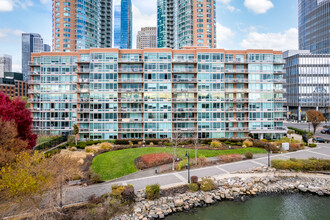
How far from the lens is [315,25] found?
392 feet

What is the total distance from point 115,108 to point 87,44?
6050 cm

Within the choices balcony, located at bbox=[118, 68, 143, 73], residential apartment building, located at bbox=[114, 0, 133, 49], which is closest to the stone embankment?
balcony, located at bbox=[118, 68, 143, 73]

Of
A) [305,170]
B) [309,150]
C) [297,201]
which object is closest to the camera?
[297,201]

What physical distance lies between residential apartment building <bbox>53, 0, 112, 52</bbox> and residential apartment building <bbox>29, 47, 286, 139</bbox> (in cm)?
4752

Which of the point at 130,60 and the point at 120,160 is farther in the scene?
the point at 130,60

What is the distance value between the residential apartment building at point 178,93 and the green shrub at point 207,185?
24.6m

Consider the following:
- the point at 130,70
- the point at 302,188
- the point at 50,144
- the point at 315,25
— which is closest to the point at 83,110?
the point at 50,144

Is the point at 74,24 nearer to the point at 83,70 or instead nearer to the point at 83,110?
the point at 83,70

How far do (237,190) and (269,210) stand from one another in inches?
154

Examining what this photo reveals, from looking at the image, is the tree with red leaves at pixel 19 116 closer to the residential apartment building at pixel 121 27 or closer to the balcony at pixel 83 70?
the balcony at pixel 83 70

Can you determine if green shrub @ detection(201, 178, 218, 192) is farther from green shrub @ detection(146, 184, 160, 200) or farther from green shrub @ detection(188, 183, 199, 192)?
green shrub @ detection(146, 184, 160, 200)

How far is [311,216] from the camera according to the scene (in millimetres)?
20203

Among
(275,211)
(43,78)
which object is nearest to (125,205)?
(275,211)

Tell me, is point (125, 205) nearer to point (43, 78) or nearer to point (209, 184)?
point (209, 184)
